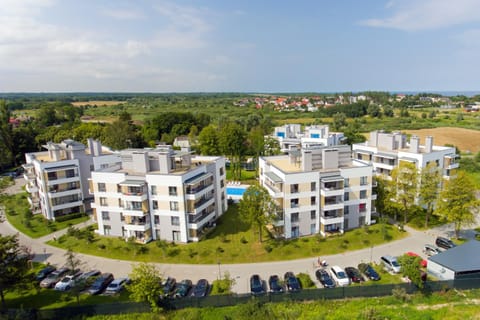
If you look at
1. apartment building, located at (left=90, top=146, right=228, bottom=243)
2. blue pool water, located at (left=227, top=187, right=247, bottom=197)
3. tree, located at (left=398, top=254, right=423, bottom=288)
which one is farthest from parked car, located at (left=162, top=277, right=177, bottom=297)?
blue pool water, located at (left=227, top=187, right=247, bottom=197)

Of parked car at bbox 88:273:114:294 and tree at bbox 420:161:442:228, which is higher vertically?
tree at bbox 420:161:442:228

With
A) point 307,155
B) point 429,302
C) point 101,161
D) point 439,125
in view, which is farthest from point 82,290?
point 439,125

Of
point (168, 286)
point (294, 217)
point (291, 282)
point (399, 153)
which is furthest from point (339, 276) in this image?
point (399, 153)

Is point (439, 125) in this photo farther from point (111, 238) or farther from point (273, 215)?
point (111, 238)

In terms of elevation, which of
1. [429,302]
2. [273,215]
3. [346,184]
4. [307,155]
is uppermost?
[307,155]

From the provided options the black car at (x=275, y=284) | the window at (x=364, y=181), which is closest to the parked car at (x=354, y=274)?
the black car at (x=275, y=284)

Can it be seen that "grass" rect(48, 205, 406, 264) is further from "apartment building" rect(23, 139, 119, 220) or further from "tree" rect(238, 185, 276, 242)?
"apartment building" rect(23, 139, 119, 220)
